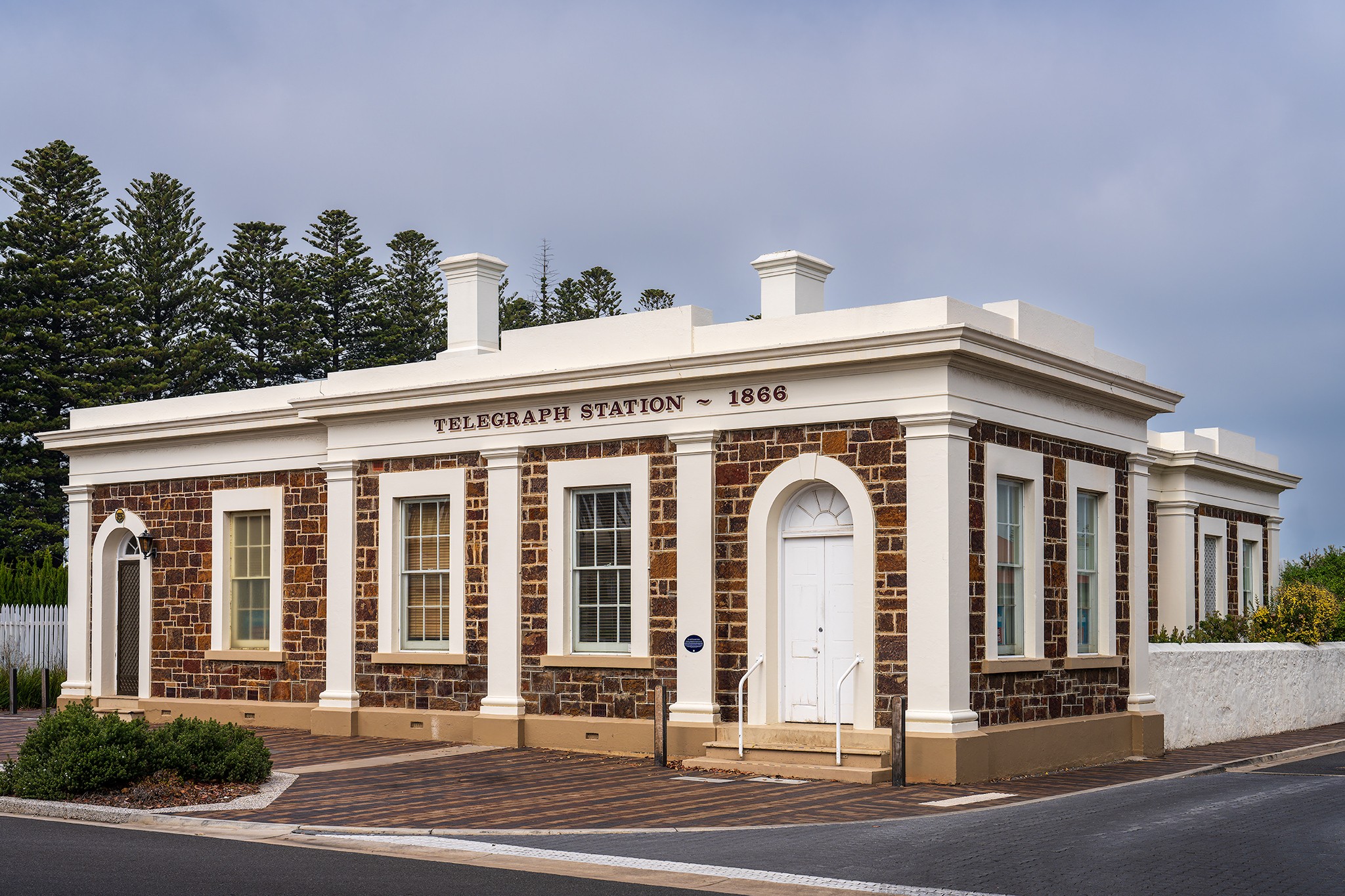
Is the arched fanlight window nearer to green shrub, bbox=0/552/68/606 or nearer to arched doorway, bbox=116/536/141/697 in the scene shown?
arched doorway, bbox=116/536/141/697

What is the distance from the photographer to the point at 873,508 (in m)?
15.1

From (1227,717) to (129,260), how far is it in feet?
106

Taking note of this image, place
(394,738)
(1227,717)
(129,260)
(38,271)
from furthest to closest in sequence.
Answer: (129,260) < (38,271) < (1227,717) < (394,738)

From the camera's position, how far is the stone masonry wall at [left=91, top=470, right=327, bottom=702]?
2005cm

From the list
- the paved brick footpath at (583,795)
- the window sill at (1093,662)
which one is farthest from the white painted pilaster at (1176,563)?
the paved brick footpath at (583,795)

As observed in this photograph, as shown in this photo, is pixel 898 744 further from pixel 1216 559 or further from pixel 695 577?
pixel 1216 559

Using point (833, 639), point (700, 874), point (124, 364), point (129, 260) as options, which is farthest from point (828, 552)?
point (129, 260)

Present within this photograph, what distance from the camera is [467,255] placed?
19.8 meters

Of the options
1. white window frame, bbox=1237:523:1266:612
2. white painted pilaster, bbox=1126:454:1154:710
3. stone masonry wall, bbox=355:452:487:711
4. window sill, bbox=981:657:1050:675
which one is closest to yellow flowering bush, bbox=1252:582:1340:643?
white window frame, bbox=1237:523:1266:612

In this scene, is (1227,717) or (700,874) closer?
(700,874)

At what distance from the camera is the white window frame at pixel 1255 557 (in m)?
27.6

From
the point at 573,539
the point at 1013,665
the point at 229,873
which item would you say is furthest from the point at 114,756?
the point at 1013,665

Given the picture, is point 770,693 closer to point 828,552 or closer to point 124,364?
point 828,552

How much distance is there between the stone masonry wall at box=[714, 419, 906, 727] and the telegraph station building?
0.03 meters
